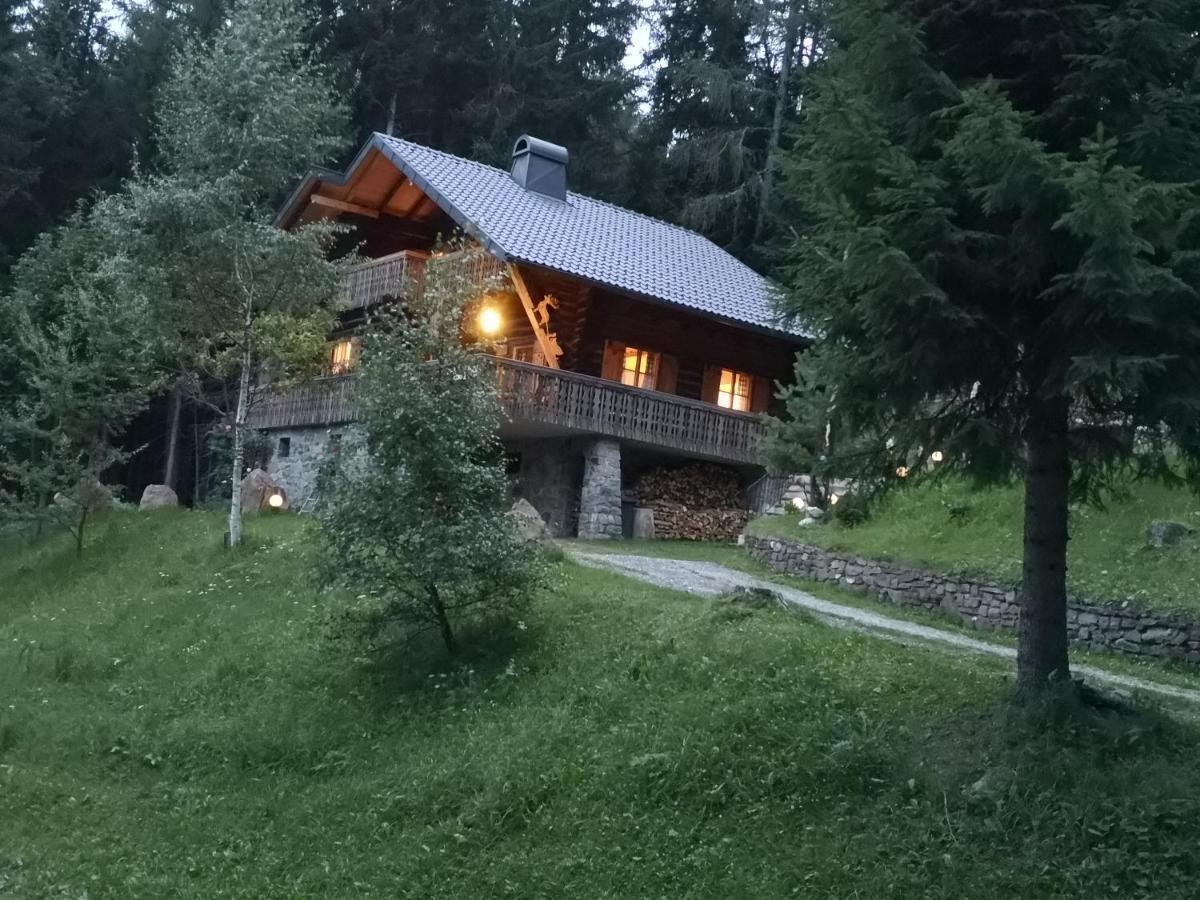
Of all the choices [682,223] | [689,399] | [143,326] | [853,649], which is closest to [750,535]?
[689,399]

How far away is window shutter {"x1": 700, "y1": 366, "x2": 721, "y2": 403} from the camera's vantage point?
26.5 meters

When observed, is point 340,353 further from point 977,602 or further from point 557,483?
point 977,602

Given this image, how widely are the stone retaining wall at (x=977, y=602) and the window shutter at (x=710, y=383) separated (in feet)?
25.8

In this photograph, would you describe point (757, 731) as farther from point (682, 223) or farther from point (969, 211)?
point (682, 223)

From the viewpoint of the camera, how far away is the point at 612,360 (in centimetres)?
2542

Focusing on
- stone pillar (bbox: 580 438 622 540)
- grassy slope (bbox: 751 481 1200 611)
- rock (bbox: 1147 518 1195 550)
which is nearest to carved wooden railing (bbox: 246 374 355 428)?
stone pillar (bbox: 580 438 622 540)

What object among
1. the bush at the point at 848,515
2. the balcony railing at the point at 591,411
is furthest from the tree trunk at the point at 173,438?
the bush at the point at 848,515

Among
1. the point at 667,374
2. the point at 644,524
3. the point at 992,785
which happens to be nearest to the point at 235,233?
the point at 644,524

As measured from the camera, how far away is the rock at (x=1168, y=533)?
13.9 m

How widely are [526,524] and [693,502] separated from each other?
38.1ft

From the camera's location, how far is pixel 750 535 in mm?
20094

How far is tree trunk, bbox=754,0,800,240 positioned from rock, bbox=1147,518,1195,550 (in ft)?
70.0

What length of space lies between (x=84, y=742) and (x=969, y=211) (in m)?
9.15

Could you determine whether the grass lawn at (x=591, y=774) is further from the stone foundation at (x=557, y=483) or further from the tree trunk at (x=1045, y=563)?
the stone foundation at (x=557, y=483)
